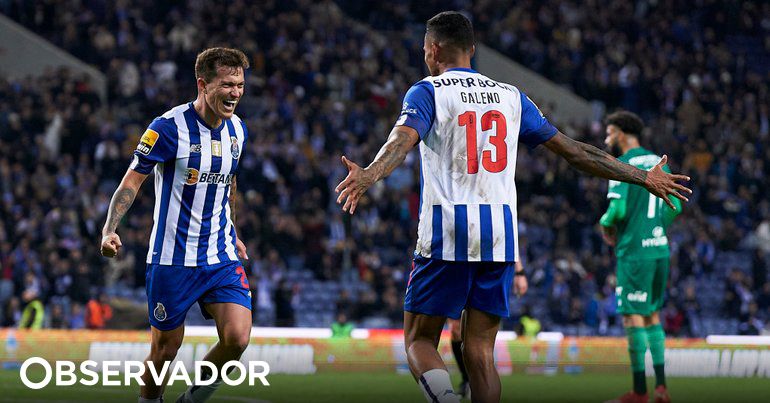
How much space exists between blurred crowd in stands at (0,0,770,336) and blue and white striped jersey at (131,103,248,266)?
10795 millimetres

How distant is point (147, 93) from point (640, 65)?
1252 centimetres

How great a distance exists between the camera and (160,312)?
285 inches

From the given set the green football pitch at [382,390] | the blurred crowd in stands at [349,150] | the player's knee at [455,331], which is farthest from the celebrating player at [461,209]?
the blurred crowd in stands at [349,150]

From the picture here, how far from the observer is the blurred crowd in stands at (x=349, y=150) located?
19.4 m

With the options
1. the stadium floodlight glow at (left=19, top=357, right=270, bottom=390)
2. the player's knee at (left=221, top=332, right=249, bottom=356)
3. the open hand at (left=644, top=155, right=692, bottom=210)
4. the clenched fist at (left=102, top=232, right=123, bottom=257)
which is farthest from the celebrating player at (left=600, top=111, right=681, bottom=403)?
the clenched fist at (left=102, top=232, right=123, bottom=257)

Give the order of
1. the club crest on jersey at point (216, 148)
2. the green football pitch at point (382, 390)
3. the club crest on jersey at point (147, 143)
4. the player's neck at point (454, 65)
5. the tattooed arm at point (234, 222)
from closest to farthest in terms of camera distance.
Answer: the player's neck at point (454, 65)
the club crest on jersey at point (147, 143)
the club crest on jersey at point (216, 148)
the tattooed arm at point (234, 222)
the green football pitch at point (382, 390)

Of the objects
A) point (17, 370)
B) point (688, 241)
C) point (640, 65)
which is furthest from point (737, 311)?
point (17, 370)

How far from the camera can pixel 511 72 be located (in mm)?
29031

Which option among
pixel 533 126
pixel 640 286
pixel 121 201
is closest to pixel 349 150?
pixel 640 286

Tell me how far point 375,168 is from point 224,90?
2056mm

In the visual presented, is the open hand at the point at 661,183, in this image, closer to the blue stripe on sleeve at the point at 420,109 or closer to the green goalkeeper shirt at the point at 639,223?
the blue stripe on sleeve at the point at 420,109

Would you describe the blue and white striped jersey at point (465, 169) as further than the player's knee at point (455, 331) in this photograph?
No

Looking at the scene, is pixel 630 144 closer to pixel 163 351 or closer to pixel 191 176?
pixel 191 176

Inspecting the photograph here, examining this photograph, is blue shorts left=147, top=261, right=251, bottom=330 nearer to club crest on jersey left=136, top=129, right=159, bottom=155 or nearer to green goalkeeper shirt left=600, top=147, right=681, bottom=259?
club crest on jersey left=136, top=129, right=159, bottom=155
